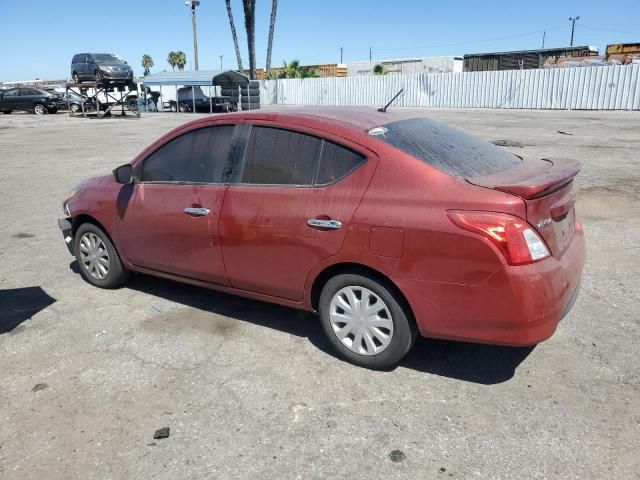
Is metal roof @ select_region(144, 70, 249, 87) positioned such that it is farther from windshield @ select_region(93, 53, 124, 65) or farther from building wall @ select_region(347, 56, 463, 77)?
building wall @ select_region(347, 56, 463, 77)

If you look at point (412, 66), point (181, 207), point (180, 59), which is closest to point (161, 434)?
point (181, 207)

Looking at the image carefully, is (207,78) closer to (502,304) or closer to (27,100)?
(27,100)

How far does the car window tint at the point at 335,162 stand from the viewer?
3.33 metres

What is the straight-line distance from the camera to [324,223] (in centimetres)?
331

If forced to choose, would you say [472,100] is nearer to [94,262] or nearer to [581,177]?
[581,177]

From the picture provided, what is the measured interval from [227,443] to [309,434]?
43cm

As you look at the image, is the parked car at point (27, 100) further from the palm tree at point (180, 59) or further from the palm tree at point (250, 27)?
the palm tree at point (180, 59)

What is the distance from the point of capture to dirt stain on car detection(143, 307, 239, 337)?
407 cm

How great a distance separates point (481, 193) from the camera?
294 cm

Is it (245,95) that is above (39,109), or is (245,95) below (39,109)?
above

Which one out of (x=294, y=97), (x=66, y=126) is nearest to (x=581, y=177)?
(x=66, y=126)

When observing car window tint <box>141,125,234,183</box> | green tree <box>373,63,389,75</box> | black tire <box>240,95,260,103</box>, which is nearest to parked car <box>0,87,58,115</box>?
black tire <box>240,95,260,103</box>

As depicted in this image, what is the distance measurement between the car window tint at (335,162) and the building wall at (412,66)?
46.5 m

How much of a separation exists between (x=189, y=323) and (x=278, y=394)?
129 cm
